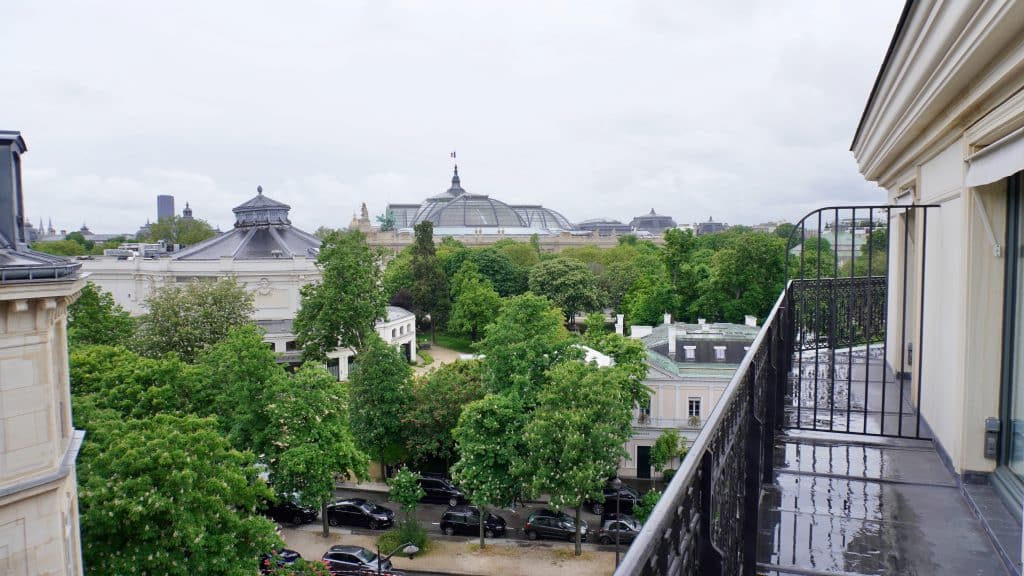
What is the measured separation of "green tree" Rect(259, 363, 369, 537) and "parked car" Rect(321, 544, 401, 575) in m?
1.26

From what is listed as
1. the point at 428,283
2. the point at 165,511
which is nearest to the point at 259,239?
the point at 428,283

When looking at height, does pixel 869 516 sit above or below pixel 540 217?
below

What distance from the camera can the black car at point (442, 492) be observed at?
2133cm

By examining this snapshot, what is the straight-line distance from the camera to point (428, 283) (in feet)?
149

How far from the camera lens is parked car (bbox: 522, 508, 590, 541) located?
1834cm

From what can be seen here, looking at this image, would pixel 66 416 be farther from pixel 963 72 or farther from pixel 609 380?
pixel 609 380

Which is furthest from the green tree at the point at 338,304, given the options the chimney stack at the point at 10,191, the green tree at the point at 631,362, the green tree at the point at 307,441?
the chimney stack at the point at 10,191

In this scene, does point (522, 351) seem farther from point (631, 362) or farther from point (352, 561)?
point (352, 561)

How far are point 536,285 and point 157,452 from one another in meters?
39.0

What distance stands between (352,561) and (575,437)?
20.3ft

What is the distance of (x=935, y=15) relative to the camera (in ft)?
9.52

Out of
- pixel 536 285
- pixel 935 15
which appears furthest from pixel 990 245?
pixel 536 285

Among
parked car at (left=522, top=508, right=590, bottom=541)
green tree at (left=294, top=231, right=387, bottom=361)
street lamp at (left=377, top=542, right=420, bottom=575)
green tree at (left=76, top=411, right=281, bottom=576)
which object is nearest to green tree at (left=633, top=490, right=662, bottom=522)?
parked car at (left=522, top=508, right=590, bottom=541)

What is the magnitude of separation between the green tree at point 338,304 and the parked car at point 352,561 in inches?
528
